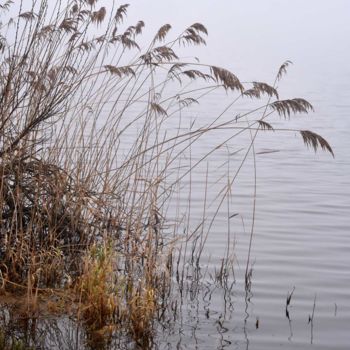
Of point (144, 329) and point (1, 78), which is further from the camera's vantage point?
point (1, 78)

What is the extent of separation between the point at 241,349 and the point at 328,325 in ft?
3.39

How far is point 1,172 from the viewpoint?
7055 millimetres

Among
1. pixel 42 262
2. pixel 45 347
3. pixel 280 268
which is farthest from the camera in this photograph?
pixel 280 268

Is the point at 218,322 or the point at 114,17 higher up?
the point at 114,17

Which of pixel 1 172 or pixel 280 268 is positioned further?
pixel 280 268

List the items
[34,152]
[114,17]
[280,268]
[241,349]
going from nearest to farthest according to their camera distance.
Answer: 1. [241,349]
2. [34,152]
3. [114,17]
4. [280,268]

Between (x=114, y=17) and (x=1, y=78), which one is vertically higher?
(x=114, y=17)

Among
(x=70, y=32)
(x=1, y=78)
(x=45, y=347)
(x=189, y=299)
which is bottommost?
(x=45, y=347)

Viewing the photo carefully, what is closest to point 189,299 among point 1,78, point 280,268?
point 280,268

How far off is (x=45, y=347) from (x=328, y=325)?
95.5 inches

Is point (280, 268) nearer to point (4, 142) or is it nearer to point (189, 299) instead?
point (189, 299)

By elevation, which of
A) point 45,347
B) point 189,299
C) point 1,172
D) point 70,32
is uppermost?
point 70,32

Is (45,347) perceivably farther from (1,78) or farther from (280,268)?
(280,268)

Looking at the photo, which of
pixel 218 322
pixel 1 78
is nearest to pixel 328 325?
pixel 218 322
